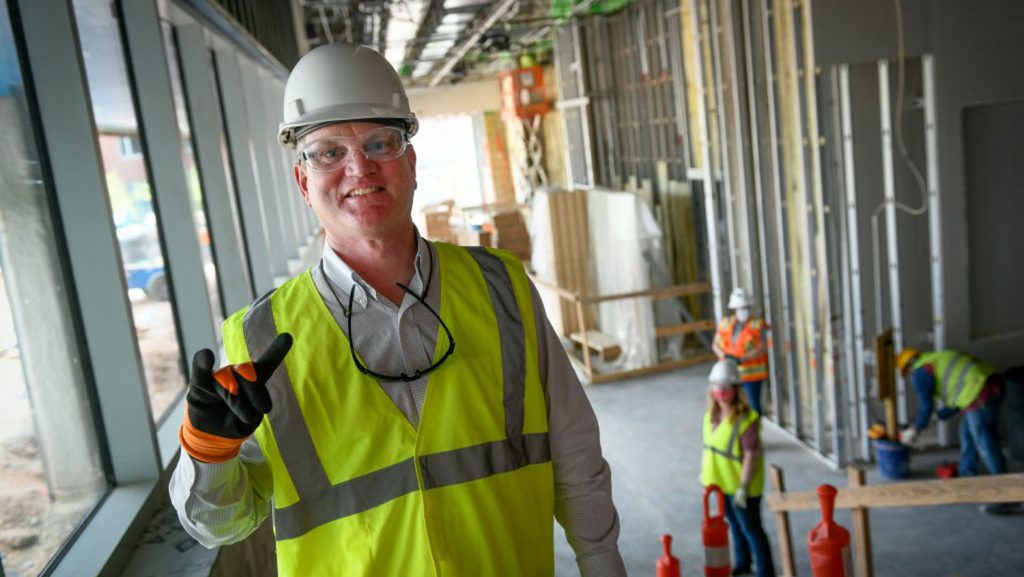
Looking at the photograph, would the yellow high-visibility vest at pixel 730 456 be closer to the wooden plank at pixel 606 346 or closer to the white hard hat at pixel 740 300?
the white hard hat at pixel 740 300

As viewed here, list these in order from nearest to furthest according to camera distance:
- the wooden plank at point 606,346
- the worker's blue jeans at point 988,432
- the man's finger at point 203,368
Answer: the man's finger at point 203,368
the worker's blue jeans at point 988,432
the wooden plank at point 606,346

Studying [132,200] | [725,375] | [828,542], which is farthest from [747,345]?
[132,200]

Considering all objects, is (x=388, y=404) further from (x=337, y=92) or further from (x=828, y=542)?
(x=828, y=542)

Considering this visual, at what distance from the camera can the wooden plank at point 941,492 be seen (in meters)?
3.55

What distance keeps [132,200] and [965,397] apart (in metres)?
6.24

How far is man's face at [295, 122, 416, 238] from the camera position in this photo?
2.21m

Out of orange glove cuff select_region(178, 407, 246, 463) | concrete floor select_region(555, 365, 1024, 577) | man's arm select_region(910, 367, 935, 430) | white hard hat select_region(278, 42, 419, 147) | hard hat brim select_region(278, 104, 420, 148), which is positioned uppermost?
white hard hat select_region(278, 42, 419, 147)

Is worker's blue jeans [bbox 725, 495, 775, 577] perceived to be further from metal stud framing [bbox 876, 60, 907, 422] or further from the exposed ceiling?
the exposed ceiling

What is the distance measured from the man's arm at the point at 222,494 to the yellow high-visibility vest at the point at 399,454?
72 mm

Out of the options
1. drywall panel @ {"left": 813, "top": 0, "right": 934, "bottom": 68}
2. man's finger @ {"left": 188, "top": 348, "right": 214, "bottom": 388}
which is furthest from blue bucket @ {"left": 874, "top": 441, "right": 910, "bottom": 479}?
man's finger @ {"left": 188, "top": 348, "right": 214, "bottom": 388}

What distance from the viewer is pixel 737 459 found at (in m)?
5.74

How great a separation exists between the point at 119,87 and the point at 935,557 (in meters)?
6.29

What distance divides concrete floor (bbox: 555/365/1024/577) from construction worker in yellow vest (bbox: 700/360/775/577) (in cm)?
52

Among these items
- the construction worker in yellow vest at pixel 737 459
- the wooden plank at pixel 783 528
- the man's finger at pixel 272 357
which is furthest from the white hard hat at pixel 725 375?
the man's finger at pixel 272 357
